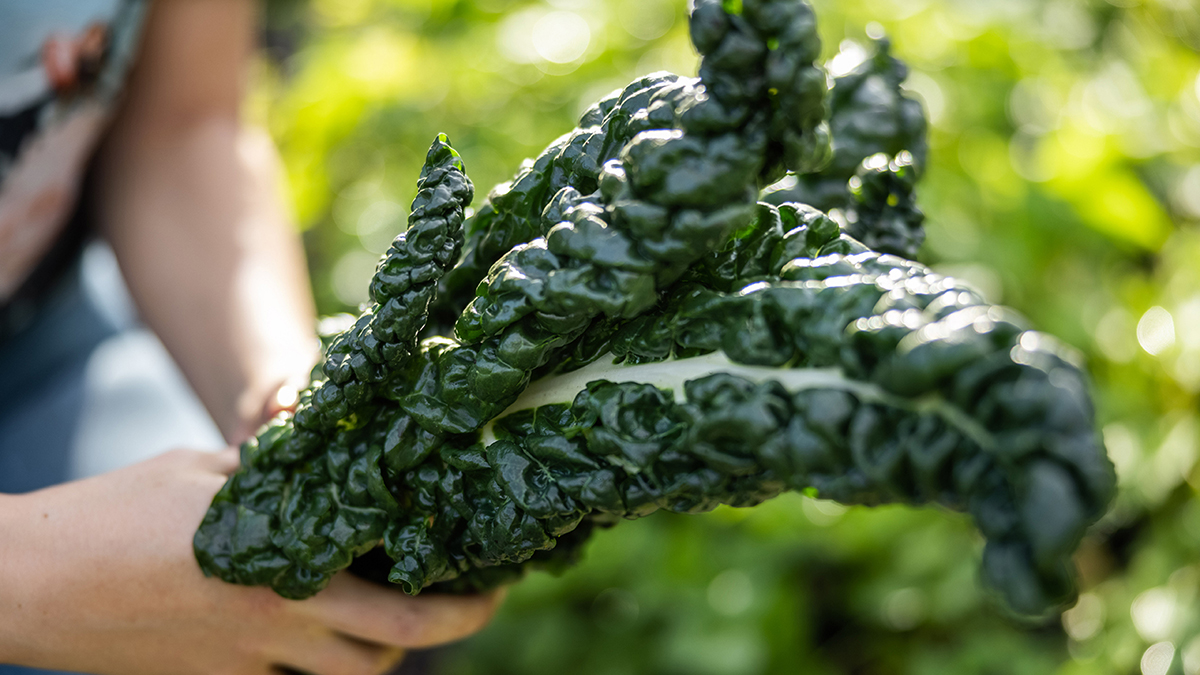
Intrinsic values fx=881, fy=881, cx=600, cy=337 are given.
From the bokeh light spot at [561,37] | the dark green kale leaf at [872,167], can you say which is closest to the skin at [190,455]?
the dark green kale leaf at [872,167]

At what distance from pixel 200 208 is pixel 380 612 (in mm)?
1228

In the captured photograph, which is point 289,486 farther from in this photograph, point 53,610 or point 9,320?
point 9,320

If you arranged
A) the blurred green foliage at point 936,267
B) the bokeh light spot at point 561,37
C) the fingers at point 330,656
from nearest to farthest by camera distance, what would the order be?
the fingers at point 330,656 < the blurred green foliage at point 936,267 < the bokeh light spot at point 561,37

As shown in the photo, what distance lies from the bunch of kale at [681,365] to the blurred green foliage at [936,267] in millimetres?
1363

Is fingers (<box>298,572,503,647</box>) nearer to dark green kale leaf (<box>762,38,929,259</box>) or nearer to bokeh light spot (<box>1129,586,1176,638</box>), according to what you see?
dark green kale leaf (<box>762,38,929,259</box>)

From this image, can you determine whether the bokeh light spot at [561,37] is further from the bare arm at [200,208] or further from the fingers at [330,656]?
the fingers at [330,656]

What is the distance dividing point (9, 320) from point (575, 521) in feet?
5.31

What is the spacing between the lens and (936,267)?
2.49 metres

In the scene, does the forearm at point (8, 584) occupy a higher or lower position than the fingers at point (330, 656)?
higher

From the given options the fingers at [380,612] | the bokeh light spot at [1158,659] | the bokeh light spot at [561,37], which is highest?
the bokeh light spot at [561,37]

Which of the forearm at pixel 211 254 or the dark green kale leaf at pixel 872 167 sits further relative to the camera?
the forearm at pixel 211 254

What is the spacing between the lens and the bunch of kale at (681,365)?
71 centimetres

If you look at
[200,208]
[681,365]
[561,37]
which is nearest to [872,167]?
[681,365]

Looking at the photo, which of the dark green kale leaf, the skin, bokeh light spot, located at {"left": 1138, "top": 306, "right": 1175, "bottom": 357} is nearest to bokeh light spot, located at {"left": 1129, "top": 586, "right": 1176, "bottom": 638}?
bokeh light spot, located at {"left": 1138, "top": 306, "right": 1175, "bottom": 357}
